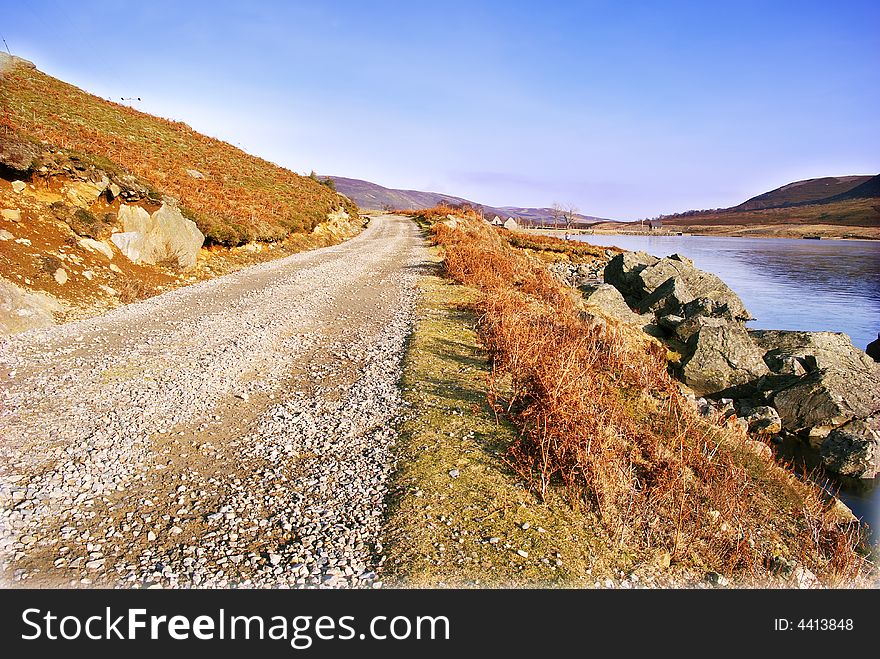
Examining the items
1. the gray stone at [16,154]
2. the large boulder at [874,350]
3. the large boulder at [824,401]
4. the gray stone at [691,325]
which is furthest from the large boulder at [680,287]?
the gray stone at [16,154]

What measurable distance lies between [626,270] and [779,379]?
16399mm

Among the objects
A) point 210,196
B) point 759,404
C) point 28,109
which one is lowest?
point 759,404

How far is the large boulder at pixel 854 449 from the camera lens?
31.6 ft

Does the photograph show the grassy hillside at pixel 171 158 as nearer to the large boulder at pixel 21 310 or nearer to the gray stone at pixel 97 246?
the gray stone at pixel 97 246

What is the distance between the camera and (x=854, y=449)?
9836mm

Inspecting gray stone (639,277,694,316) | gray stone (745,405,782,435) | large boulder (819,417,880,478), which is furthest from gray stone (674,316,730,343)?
large boulder (819,417,880,478)

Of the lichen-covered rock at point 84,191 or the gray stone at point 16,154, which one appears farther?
the lichen-covered rock at point 84,191

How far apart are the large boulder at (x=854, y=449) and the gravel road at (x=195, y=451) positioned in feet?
30.8

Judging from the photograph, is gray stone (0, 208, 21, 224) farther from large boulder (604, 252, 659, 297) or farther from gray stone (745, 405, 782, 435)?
large boulder (604, 252, 659, 297)

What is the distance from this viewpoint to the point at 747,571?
500 centimetres
